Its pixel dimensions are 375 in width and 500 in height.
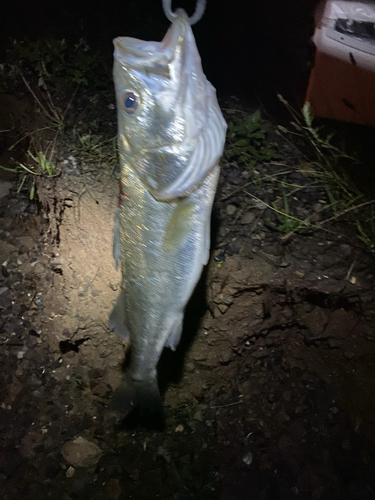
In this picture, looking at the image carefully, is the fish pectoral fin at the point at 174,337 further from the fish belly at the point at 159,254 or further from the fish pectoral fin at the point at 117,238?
the fish pectoral fin at the point at 117,238

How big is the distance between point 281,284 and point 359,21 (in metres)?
1.83


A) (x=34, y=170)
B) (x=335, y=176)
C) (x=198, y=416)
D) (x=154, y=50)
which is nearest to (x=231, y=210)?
(x=335, y=176)

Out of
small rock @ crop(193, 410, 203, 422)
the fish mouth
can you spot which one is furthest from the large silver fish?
small rock @ crop(193, 410, 203, 422)

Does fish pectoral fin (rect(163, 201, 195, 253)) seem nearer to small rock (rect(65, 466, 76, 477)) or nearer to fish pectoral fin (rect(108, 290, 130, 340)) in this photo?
fish pectoral fin (rect(108, 290, 130, 340))

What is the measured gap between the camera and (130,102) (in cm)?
151

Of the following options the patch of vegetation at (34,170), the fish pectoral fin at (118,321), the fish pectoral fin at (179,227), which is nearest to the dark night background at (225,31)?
the patch of vegetation at (34,170)

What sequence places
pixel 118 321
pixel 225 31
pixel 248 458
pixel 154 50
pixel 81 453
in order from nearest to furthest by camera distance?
1. pixel 154 50
2. pixel 118 321
3. pixel 248 458
4. pixel 81 453
5. pixel 225 31

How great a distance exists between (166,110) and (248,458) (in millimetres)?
2127

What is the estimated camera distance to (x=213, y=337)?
98.3 inches

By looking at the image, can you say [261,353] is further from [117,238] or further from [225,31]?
[225,31]

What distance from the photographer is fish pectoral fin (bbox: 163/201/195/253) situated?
62.6 inches

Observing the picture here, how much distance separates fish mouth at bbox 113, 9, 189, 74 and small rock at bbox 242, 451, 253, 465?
2259mm

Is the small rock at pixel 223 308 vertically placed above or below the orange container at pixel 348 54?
below

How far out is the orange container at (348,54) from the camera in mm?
2211
